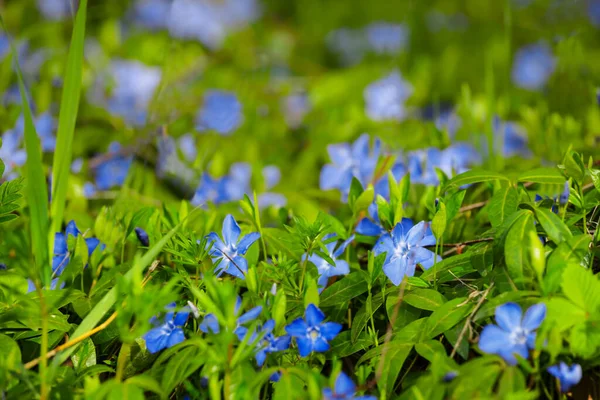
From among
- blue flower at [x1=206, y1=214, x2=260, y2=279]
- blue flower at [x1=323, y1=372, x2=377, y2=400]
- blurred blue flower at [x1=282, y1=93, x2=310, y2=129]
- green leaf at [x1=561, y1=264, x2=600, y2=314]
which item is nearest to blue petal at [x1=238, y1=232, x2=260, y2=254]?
blue flower at [x1=206, y1=214, x2=260, y2=279]

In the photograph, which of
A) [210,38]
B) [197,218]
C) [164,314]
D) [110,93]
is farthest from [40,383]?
[210,38]

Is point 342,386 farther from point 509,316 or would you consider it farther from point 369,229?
point 369,229

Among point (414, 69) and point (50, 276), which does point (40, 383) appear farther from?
point (414, 69)

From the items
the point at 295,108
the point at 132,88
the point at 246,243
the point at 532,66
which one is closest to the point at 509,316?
the point at 246,243

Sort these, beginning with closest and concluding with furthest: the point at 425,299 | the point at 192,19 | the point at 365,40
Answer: the point at 425,299 < the point at 192,19 < the point at 365,40

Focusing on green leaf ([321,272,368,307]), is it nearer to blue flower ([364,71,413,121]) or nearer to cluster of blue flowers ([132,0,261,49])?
blue flower ([364,71,413,121])

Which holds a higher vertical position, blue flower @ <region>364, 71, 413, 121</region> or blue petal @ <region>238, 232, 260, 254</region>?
blue petal @ <region>238, 232, 260, 254</region>

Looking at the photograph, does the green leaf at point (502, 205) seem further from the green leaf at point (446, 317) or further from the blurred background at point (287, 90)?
the blurred background at point (287, 90)
